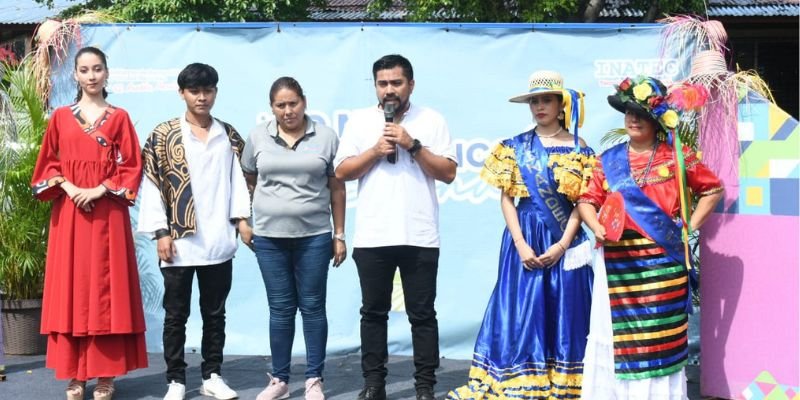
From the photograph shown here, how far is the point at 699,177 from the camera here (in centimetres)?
468

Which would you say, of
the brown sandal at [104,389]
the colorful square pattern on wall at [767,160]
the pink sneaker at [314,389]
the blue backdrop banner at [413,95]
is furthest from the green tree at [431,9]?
the brown sandal at [104,389]

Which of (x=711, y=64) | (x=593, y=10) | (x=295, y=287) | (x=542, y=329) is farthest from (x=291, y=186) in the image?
(x=593, y=10)

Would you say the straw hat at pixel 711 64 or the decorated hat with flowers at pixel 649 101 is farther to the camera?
the straw hat at pixel 711 64

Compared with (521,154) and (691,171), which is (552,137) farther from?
(691,171)

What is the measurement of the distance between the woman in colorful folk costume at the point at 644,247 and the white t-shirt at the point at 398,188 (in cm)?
78

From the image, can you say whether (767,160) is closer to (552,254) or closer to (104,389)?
(552,254)

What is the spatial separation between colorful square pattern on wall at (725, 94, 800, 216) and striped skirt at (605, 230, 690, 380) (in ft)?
2.36

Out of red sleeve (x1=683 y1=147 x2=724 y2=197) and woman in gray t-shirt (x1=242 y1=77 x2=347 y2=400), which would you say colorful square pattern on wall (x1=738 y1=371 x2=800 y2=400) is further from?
woman in gray t-shirt (x1=242 y1=77 x2=347 y2=400)

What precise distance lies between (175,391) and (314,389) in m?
0.73

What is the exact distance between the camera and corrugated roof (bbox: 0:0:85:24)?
1736 cm

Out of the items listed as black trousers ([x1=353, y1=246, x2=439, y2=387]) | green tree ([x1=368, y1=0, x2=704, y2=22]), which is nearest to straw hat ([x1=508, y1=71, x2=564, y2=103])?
black trousers ([x1=353, y1=246, x2=439, y2=387])

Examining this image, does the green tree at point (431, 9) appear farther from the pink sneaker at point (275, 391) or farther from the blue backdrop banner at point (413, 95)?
the pink sneaker at point (275, 391)

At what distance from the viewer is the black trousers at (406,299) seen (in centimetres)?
504

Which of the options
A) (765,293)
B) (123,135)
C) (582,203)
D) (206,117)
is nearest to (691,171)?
(582,203)
